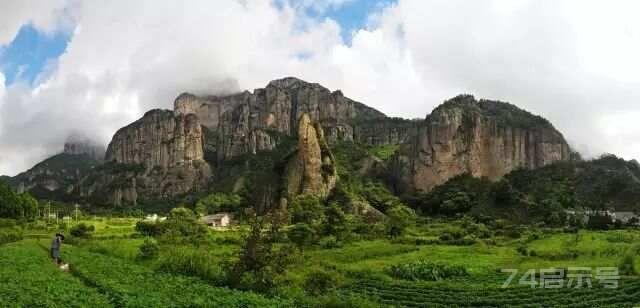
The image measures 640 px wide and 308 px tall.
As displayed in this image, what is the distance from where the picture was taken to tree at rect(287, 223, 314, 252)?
252 ft

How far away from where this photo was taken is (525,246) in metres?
74.3

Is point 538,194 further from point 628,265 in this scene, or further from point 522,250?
point 628,265

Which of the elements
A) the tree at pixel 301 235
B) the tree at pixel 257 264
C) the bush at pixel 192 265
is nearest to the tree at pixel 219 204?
the tree at pixel 301 235

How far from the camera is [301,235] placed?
3054 inches

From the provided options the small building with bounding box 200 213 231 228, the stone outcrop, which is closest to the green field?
the small building with bounding box 200 213 231 228

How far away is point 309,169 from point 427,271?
8635 centimetres

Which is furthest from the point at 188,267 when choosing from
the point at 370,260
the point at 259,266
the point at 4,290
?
the point at 370,260

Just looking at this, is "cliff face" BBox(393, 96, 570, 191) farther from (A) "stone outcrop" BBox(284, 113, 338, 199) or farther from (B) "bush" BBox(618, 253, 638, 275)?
(B) "bush" BBox(618, 253, 638, 275)

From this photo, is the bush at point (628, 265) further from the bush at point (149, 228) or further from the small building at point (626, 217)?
the small building at point (626, 217)

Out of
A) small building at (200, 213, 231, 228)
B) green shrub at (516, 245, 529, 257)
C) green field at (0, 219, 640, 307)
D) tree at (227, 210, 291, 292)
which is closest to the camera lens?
green field at (0, 219, 640, 307)

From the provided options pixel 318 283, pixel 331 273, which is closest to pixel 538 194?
pixel 331 273

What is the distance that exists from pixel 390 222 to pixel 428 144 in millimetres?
73396

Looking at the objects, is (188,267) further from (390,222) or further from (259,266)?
(390,222)

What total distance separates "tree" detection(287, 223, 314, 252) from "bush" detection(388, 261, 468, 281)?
76.1ft
